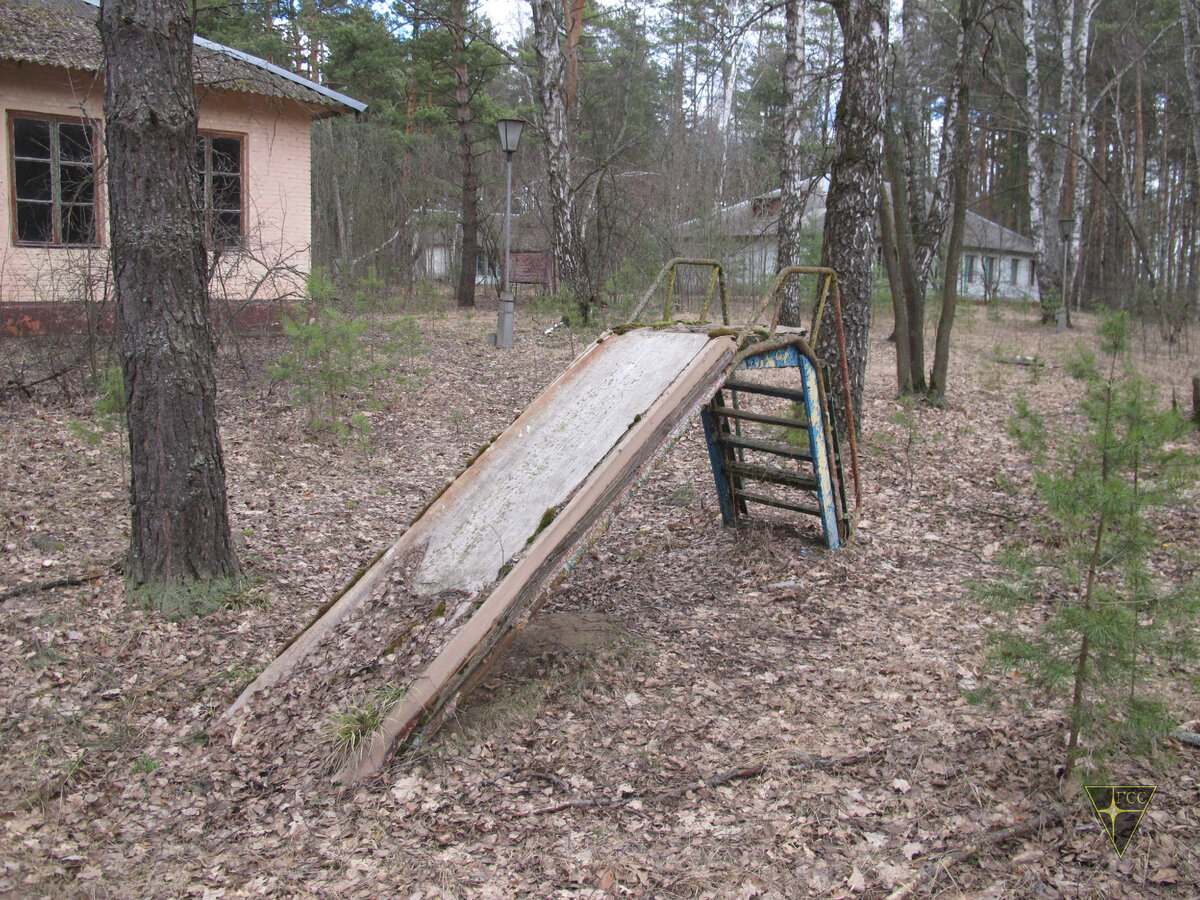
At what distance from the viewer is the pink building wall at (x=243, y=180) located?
9977 millimetres

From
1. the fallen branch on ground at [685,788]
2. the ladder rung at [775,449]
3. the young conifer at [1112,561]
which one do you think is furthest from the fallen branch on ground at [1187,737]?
the ladder rung at [775,449]

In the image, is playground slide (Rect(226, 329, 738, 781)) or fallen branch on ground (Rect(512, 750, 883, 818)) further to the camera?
playground slide (Rect(226, 329, 738, 781))

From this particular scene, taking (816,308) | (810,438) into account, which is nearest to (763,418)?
(810,438)

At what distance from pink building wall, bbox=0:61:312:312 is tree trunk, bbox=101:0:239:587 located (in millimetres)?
5074

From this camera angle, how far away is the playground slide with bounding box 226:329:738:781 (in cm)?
324

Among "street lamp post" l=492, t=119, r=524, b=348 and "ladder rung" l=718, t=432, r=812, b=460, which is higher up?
"street lamp post" l=492, t=119, r=524, b=348

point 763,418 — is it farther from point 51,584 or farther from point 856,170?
point 51,584

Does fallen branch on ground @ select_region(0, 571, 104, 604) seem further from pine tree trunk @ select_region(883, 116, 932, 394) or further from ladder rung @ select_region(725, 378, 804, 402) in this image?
pine tree trunk @ select_region(883, 116, 932, 394)

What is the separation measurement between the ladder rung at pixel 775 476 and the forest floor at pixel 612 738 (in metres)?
0.44

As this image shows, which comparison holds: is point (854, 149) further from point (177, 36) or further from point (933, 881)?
point (933, 881)

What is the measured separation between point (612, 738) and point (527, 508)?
1093 mm

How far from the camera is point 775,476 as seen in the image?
527 centimetres

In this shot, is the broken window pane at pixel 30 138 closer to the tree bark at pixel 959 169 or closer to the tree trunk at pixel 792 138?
the tree trunk at pixel 792 138

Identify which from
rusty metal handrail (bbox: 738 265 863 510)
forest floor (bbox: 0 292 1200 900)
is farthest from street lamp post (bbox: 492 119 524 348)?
rusty metal handrail (bbox: 738 265 863 510)
